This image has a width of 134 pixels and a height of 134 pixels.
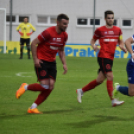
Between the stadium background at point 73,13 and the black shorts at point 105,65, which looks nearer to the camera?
the black shorts at point 105,65

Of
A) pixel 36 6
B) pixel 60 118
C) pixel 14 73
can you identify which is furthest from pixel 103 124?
pixel 36 6

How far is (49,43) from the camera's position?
22.8 feet

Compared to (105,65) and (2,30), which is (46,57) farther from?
(2,30)

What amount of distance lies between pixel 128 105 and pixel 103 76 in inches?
29.3

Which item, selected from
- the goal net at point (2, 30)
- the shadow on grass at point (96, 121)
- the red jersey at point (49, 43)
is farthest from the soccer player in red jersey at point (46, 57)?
the goal net at point (2, 30)

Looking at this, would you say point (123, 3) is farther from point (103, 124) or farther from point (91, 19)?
point (103, 124)

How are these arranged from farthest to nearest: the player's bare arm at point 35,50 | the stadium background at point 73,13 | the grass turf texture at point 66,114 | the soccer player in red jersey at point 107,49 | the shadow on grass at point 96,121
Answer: the stadium background at point 73,13, the soccer player in red jersey at point 107,49, the player's bare arm at point 35,50, the shadow on grass at point 96,121, the grass turf texture at point 66,114

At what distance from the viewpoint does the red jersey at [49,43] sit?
6.84 metres

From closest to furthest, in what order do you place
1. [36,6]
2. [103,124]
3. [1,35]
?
[103,124]
[1,35]
[36,6]

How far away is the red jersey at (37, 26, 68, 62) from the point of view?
269 inches

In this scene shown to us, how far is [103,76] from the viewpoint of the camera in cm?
817

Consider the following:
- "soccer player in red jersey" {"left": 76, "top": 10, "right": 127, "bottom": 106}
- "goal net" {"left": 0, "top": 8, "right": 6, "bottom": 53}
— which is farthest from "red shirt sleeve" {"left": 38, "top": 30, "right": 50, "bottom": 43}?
"goal net" {"left": 0, "top": 8, "right": 6, "bottom": 53}

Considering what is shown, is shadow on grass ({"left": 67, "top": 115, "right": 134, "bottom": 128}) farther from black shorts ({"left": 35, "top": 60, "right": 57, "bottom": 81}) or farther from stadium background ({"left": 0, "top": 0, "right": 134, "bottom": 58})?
stadium background ({"left": 0, "top": 0, "right": 134, "bottom": 58})

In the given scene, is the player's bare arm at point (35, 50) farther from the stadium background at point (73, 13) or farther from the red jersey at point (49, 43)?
the stadium background at point (73, 13)
